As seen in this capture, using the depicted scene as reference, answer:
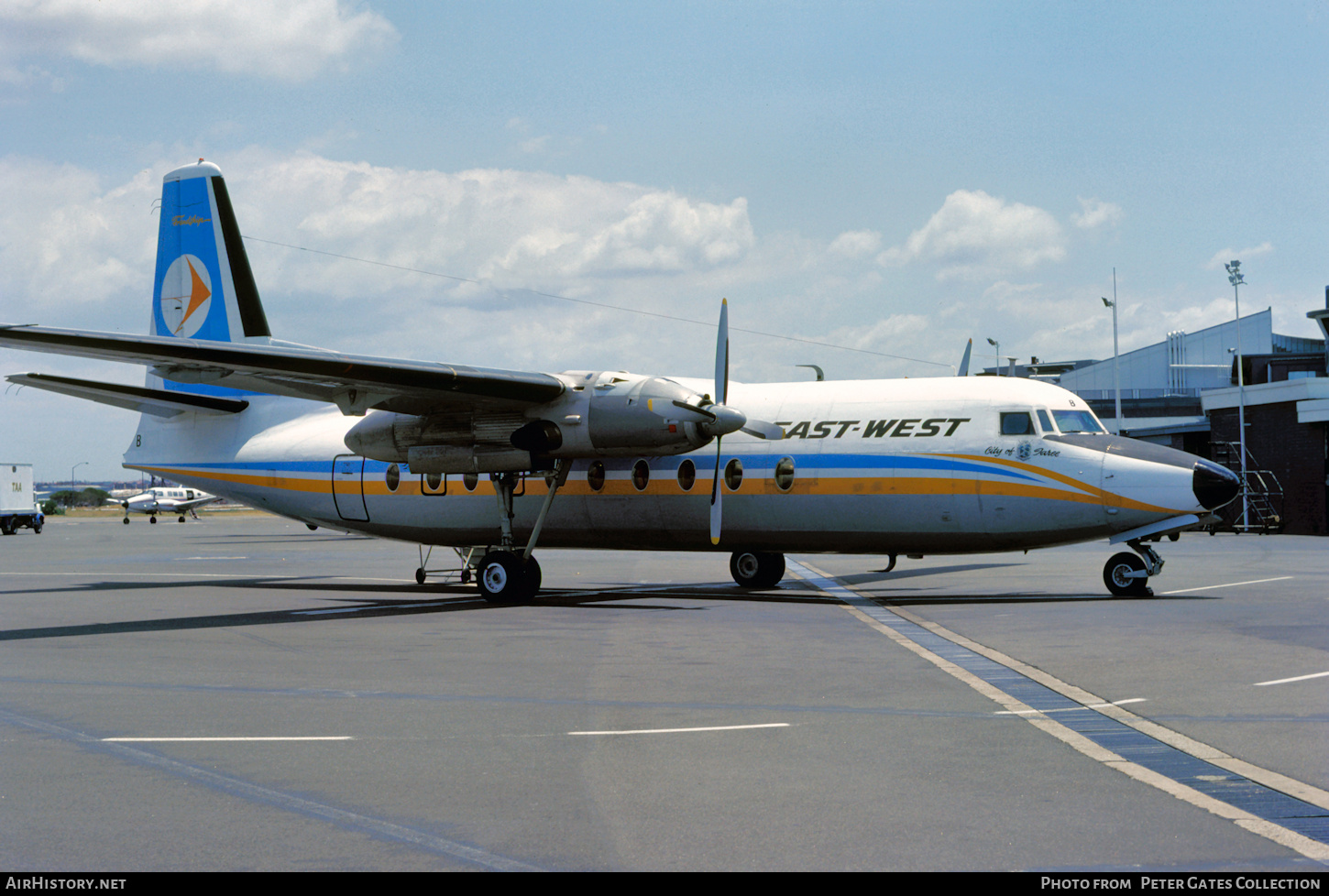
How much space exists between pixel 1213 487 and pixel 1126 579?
2.12 meters

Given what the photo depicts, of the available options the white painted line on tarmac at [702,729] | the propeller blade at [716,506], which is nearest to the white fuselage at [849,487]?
the propeller blade at [716,506]

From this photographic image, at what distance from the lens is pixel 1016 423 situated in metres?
18.8

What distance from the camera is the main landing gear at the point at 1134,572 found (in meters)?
18.6

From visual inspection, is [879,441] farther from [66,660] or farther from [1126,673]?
[66,660]

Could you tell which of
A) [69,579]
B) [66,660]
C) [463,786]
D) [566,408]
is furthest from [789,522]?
[69,579]

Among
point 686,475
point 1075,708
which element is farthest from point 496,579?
point 1075,708

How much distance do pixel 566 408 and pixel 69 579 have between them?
1486 centimetres

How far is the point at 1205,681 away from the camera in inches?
397

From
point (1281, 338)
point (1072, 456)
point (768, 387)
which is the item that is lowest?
point (1072, 456)

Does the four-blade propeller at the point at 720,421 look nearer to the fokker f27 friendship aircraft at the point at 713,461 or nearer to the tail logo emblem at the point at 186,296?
the fokker f27 friendship aircraft at the point at 713,461

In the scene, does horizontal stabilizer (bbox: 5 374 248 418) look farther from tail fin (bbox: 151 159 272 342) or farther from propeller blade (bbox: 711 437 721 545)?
propeller blade (bbox: 711 437 721 545)

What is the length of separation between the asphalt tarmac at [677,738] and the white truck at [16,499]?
54.0 metres

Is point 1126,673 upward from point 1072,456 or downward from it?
downward

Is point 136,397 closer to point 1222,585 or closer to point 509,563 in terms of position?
point 509,563
